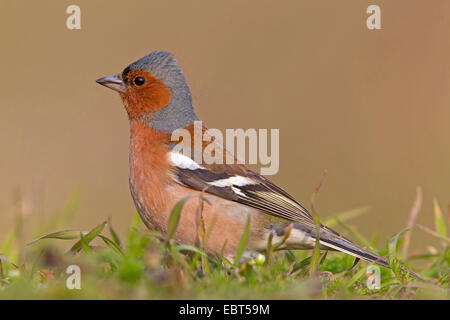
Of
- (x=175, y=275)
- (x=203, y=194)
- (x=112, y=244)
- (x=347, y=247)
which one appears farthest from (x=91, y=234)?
(x=347, y=247)

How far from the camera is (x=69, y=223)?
19.5 feet

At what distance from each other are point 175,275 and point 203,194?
65.5 inches

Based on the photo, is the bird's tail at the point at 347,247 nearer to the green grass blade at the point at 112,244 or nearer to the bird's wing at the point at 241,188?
the bird's wing at the point at 241,188

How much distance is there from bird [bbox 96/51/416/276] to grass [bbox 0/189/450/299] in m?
0.25

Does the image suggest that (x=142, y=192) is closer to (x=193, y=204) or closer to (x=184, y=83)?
(x=193, y=204)

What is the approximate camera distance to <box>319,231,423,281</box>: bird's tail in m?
4.93

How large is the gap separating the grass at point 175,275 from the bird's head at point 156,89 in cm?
169

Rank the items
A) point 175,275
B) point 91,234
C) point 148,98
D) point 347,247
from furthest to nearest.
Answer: point 148,98, point 347,247, point 91,234, point 175,275

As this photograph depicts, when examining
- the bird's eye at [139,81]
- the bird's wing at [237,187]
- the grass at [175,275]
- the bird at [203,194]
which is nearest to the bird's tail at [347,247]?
the bird at [203,194]

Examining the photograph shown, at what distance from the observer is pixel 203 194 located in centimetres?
547

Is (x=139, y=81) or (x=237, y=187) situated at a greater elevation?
(x=139, y=81)

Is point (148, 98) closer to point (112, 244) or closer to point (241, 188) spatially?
point (241, 188)

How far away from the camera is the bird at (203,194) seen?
5180mm
